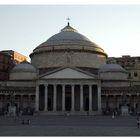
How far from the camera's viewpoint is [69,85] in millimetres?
75188

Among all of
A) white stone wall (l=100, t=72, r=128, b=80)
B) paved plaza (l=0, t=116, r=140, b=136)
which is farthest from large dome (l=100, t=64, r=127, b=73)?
paved plaza (l=0, t=116, r=140, b=136)

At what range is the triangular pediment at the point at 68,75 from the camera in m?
74.0

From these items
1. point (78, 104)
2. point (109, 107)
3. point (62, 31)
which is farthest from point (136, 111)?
point (62, 31)

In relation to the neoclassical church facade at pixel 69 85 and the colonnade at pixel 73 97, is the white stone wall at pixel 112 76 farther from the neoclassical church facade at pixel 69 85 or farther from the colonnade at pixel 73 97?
the colonnade at pixel 73 97

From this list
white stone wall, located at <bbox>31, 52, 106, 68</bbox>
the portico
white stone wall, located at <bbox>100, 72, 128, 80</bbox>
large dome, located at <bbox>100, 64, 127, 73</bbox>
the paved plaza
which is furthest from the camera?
white stone wall, located at <bbox>31, 52, 106, 68</bbox>

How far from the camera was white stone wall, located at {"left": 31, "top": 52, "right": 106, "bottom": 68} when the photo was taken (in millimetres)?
84000

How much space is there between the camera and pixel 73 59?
84438 millimetres

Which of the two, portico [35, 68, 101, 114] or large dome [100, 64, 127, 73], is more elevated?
large dome [100, 64, 127, 73]

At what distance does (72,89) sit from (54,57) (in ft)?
45.9

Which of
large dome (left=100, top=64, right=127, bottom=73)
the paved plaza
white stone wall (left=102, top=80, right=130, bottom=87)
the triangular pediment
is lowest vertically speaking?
the paved plaza

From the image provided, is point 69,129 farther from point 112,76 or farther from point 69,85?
point 112,76

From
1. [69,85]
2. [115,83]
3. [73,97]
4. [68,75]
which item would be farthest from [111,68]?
[73,97]

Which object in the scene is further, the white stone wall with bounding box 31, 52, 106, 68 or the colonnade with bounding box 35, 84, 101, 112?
the white stone wall with bounding box 31, 52, 106, 68

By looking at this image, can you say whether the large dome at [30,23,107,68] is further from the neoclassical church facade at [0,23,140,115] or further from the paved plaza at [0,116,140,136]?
the paved plaza at [0,116,140,136]
